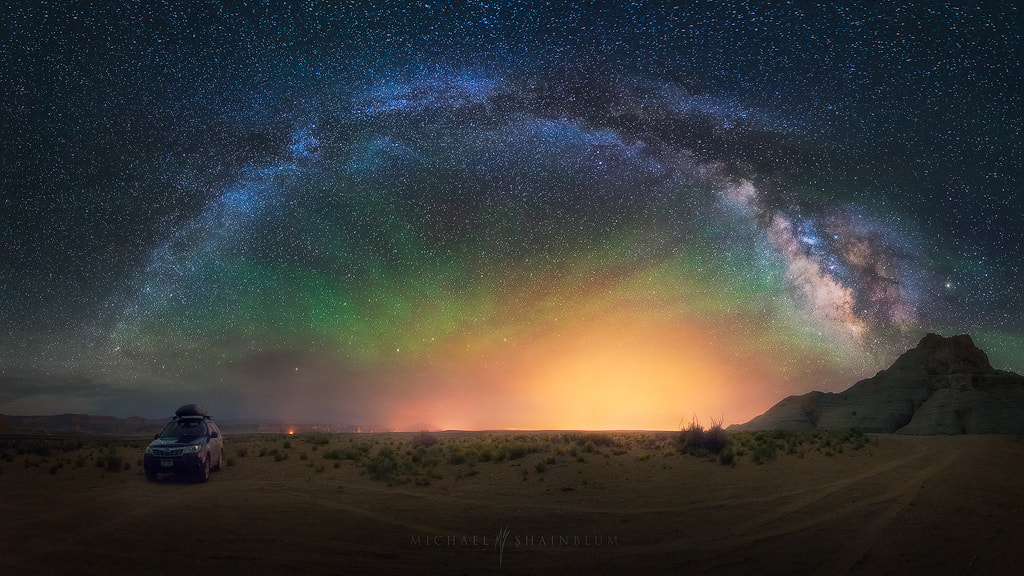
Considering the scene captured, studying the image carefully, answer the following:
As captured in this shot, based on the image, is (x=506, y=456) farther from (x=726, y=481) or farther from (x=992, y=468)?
(x=992, y=468)

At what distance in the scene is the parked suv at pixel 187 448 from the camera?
17.6m

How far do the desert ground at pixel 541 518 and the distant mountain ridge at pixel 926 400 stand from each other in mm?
55340

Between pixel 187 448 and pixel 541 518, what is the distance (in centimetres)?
1265

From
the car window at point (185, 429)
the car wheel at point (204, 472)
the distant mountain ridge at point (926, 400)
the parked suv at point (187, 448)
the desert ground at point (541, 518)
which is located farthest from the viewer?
the distant mountain ridge at point (926, 400)

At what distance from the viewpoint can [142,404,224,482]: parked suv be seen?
1762 centimetres

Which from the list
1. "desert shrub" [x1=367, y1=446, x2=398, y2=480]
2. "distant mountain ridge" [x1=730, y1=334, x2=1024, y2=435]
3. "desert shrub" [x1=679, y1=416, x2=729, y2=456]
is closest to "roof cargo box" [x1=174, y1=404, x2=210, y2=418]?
"desert shrub" [x1=367, y1=446, x2=398, y2=480]

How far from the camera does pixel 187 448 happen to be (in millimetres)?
17750

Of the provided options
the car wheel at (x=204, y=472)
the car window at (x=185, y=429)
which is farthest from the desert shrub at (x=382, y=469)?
the car window at (x=185, y=429)

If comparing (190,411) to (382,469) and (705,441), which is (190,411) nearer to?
(382,469)

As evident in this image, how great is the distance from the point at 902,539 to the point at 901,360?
89262 millimetres

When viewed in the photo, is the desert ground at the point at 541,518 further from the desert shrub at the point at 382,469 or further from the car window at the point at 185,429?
the car window at the point at 185,429

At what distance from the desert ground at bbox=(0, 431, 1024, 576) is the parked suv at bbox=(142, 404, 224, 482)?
589 millimetres

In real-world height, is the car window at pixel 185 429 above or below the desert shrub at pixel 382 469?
above

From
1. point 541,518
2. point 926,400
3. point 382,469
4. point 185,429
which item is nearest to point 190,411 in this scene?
point 185,429
